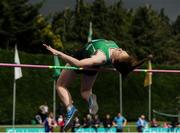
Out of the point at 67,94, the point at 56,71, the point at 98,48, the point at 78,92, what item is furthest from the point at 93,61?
the point at 78,92

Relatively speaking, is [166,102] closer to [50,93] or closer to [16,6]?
[50,93]

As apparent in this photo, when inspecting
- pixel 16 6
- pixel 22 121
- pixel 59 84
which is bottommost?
pixel 22 121

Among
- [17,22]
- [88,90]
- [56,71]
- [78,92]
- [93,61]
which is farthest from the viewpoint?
[17,22]

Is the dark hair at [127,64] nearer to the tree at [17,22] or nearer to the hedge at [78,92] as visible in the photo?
the hedge at [78,92]

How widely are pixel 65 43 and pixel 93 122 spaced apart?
17.6m

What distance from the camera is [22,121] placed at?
2362cm

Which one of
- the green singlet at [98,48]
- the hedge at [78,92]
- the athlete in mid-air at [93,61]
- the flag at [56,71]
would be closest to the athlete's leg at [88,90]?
the athlete in mid-air at [93,61]

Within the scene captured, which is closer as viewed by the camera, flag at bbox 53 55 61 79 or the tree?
flag at bbox 53 55 61 79

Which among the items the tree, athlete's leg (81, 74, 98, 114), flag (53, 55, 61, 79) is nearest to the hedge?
the tree

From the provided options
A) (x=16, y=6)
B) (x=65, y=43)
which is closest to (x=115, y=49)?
(x=16, y=6)

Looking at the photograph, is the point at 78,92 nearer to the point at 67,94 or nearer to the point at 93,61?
the point at 67,94

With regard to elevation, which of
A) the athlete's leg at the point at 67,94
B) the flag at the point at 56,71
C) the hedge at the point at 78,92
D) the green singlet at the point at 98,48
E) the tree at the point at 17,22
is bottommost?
the hedge at the point at 78,92

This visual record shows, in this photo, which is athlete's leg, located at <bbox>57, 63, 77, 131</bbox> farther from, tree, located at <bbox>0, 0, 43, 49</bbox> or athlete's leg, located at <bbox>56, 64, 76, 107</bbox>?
tree, located at <bbox>0, 0, 43, 49</bbox>

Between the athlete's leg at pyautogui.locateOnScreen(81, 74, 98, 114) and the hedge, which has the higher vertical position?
the athlete's leg at pyautogui.locateOnScreen(81, 74, 98, 114)
